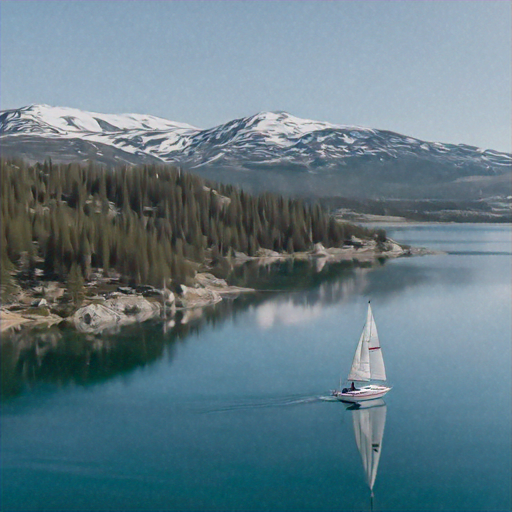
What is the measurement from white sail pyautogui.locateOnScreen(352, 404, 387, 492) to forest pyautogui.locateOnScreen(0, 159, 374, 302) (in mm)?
33380

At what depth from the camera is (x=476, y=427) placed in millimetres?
33469

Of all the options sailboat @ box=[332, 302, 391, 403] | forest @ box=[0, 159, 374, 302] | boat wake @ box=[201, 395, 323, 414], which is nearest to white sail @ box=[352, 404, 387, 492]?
sailboat @ box=[332, 302, 391, 403]

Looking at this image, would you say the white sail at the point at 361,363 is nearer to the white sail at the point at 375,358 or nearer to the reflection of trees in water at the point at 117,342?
the white sail at the point at 375,358

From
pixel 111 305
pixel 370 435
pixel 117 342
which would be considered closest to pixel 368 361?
pixel 370 435

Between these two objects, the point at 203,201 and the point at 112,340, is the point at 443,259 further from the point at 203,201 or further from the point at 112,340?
the point at 112,340

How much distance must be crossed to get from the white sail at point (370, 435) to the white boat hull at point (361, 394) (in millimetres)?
735

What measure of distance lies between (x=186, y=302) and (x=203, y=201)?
55.6 meters

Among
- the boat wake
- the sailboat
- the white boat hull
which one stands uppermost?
the sailboat

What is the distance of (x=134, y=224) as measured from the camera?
3219 inches

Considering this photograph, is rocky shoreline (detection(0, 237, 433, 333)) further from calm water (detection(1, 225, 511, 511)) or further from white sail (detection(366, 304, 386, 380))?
white sail (detection(366, 304, 386, 380))

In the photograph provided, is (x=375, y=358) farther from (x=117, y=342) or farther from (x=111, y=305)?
(x=111, y=305)

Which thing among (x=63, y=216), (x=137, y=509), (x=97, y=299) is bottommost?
(x=137, y=509)

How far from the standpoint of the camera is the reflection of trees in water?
43188 mm

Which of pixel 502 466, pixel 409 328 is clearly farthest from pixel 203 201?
pixel 502 466
